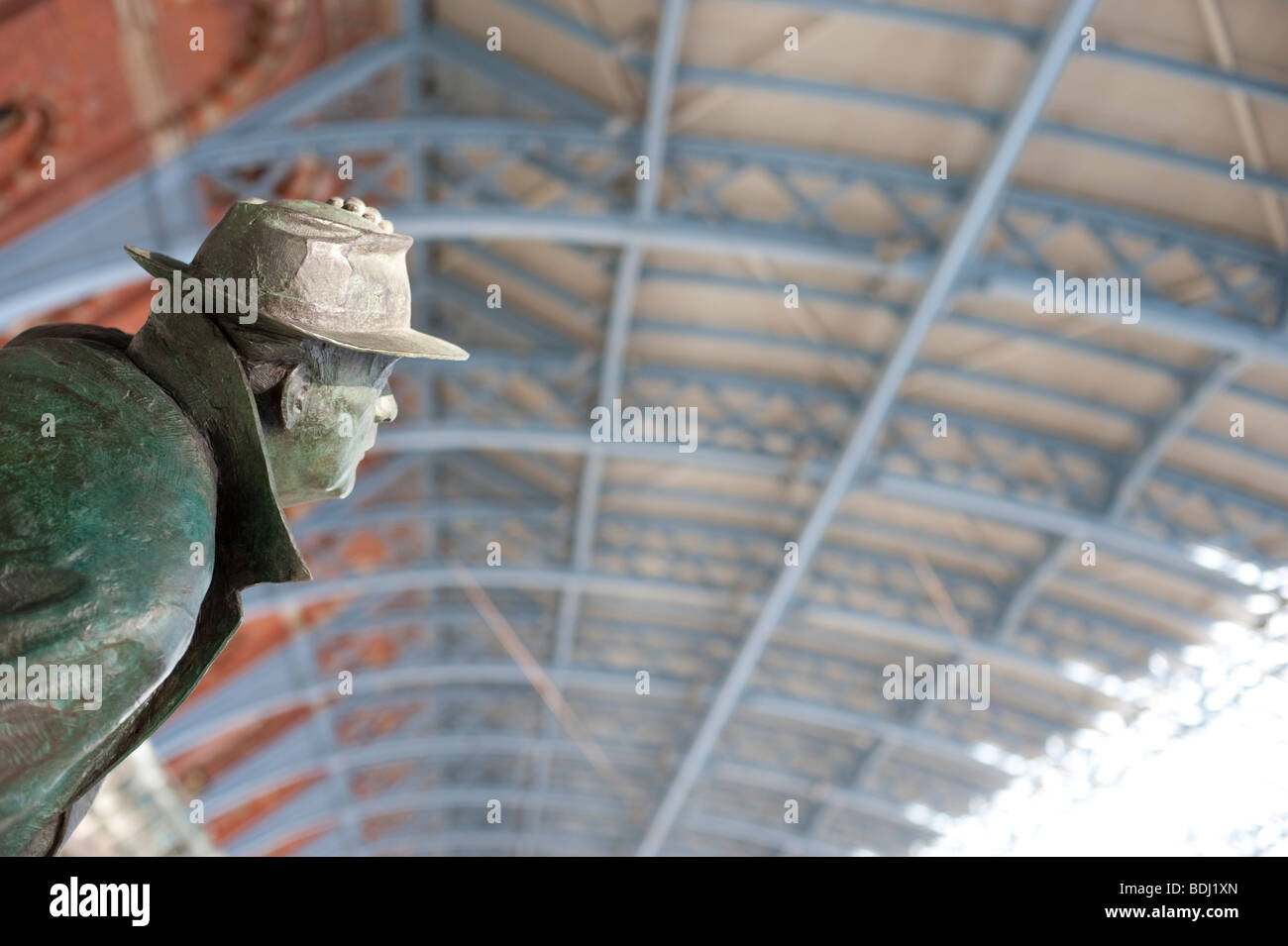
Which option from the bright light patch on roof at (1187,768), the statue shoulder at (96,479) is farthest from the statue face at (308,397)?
the bright light patch on roof at (1187,768)

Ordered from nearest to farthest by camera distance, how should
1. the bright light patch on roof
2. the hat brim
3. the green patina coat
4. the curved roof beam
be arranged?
the green patina coat < the hat brim < the curved roof beam < the bright light patch on roof

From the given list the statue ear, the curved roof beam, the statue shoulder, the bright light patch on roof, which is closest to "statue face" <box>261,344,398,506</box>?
the statue ear

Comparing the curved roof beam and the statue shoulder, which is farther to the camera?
the curved roof beam

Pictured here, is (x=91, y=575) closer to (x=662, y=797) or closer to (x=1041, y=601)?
(x=1041, y=601)

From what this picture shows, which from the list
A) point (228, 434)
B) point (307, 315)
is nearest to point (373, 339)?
point (307, 315)

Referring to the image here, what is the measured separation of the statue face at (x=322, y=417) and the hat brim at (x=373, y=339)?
0.06 m

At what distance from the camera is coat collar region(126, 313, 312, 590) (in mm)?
2574

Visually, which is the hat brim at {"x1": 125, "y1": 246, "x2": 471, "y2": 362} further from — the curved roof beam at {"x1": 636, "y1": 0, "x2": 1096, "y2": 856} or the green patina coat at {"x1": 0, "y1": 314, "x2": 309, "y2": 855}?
the curved roof beam at {"x1": 636, "y1": 0, "x2": 1096, "y2": 856}

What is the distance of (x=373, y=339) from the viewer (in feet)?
8.47

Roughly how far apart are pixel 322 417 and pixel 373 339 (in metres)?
0.22

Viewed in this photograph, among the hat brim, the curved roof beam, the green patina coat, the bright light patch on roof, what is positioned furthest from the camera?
the bright light patch on roof

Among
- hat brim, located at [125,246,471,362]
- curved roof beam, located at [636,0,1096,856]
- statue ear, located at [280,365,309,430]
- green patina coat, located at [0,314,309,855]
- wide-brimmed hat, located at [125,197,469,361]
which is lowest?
green patina coat, located at [0,314,309,855]

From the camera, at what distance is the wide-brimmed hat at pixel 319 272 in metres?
2.55

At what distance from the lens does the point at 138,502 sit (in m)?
2.27
